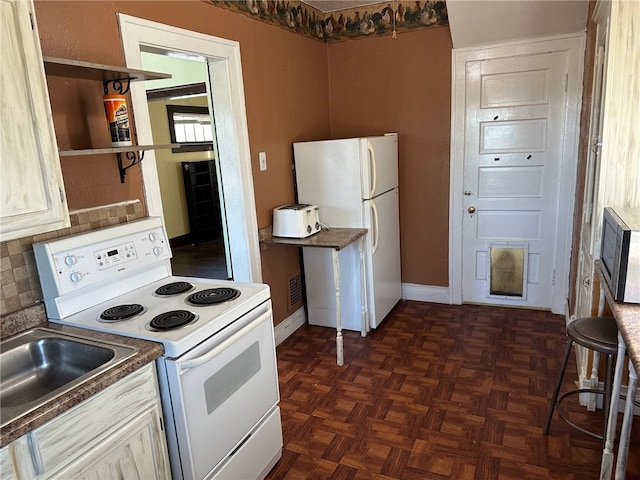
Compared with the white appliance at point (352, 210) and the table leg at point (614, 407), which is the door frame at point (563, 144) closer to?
the white appliance at point (352, 210)

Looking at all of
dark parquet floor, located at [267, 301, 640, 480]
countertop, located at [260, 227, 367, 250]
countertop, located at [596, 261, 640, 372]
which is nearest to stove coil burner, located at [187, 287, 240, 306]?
dark parquet floor, located at [267, 301, 640, 480]

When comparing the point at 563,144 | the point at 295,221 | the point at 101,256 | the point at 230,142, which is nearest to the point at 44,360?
the point at 101,256

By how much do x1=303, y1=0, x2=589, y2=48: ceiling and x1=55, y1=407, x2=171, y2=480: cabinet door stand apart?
9.61 ft

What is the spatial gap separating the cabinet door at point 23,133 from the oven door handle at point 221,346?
25.5 inches

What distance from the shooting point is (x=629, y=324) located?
1556 millimetres

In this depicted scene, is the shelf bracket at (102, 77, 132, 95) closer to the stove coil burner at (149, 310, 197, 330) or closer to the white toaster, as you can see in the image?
the stove coil burner at (149, 310, 197, 330)

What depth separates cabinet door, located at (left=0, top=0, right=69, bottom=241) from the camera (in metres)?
1.36

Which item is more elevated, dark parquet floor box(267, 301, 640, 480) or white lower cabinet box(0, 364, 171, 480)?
white lower cabinet box(0, 364, 171, 480)

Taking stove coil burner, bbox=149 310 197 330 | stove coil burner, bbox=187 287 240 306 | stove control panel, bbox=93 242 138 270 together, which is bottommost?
stove coil burner, bbox=149 310 197 330

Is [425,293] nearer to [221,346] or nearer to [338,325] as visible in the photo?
[338,325]

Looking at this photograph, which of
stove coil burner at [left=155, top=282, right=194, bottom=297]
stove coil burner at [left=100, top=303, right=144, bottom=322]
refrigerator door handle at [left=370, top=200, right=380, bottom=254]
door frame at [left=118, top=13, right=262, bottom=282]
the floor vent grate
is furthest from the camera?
the floor vent grate

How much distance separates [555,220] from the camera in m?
3.52

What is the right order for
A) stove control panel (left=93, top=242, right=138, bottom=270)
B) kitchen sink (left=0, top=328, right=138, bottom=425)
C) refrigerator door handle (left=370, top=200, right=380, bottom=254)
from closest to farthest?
kitchen sink (left=0, top=328, right=138, bottom=425) → stove control panel (left=93, top=242, right=138, bottom=270) → refrigerator door handle (left=370, top=200, right=380, bottom=254)

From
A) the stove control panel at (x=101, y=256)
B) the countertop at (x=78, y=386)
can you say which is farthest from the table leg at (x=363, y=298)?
the countertop at (x=78, y=386)
